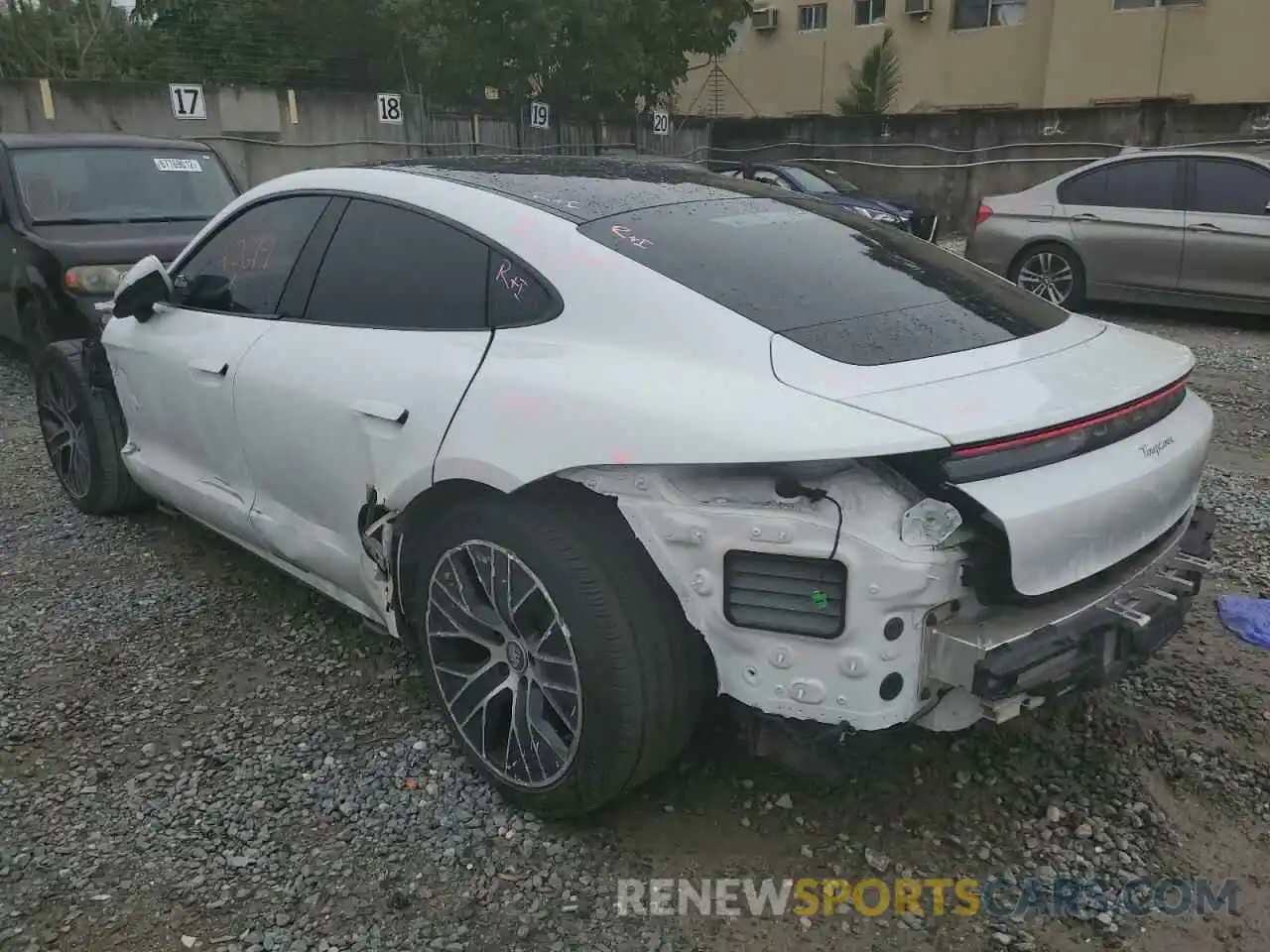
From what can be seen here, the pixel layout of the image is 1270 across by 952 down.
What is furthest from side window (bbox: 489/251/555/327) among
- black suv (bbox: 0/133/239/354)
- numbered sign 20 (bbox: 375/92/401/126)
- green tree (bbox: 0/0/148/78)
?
green tree (bbox: 0/0/148/78)

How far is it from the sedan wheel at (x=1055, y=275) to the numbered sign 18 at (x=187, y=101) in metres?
10.6

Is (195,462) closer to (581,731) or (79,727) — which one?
(79,727)

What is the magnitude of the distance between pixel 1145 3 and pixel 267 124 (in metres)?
17.3

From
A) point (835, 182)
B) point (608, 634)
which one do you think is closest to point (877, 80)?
point (835, 182)

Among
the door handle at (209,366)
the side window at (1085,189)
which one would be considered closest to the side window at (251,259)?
the door handle at (209,366)

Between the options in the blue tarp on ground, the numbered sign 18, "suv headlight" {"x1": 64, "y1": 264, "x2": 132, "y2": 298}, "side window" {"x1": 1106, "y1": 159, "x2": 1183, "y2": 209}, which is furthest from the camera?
the numbered sign 18

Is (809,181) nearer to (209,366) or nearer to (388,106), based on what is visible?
(388,106)

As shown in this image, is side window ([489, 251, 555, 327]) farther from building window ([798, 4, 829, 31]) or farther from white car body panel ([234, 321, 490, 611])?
building window ([798, 4, 829, 31])

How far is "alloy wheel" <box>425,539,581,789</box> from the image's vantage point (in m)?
2.43

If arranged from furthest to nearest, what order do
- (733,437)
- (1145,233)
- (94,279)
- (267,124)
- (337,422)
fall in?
(267,124), (1145,233), (94,279), (337,422), (733,437)

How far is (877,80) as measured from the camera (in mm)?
24844

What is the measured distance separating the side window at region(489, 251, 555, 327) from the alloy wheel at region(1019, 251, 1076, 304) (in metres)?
7.53

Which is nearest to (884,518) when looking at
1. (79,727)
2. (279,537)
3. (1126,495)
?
(1126,495)

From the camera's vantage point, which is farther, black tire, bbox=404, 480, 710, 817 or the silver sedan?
the silver sedan
